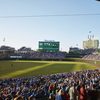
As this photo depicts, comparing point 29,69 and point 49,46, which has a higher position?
point 49,46

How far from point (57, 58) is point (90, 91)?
10436cm

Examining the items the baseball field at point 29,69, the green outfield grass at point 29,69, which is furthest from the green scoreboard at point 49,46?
the green outfield grass at point 29,69

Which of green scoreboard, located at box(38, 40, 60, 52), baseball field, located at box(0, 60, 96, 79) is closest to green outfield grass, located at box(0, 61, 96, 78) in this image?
baseball field, located at box(0, 60, 96, 79)

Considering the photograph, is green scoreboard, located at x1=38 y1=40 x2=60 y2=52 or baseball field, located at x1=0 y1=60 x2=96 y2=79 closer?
baseball field, located at x1=0 y1=60 x2=96 y2=79

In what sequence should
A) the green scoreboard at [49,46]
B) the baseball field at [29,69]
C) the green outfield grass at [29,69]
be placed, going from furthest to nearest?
1. the green scoreboard at [49,46]
2. the green outfield grass at [29,69]
3. the baseball field at [29,69]

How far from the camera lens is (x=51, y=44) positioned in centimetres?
10656

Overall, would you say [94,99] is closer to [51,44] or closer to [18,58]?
[51,44]

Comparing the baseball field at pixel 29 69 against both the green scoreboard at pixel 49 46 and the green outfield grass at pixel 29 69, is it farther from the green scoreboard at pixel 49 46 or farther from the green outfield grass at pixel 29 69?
the green scoreboard at pixel 49 46

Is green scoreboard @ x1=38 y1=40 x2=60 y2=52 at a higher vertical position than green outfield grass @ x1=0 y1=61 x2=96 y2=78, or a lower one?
higher

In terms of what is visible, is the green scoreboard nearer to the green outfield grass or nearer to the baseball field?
the baseball field

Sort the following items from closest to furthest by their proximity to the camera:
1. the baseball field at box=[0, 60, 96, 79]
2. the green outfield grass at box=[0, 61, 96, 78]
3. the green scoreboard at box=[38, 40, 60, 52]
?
the baseball field at box=[0, 60, 96, 79] → the green outfield grass at box=[0, 61, 96, 78] → the green scoreboard at box=[38, 40, 60, 52]

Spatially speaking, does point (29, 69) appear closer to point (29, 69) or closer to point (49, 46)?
point (29, 69)

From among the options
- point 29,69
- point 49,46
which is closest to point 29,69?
point 29,69

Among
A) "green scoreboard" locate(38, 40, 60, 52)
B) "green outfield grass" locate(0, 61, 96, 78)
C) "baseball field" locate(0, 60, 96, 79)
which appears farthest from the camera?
"green scoreboard" locate(38, 40, 60, 52)
